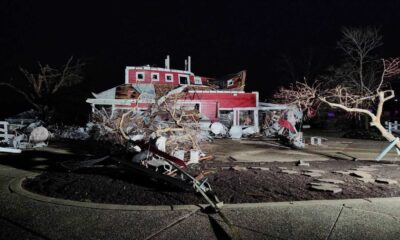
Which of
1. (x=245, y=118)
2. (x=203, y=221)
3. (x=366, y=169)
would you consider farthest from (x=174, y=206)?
(x=245, y=118)

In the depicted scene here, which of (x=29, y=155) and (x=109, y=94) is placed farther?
(x=109, y=94)

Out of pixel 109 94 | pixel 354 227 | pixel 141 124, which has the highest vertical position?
pixel 109 94

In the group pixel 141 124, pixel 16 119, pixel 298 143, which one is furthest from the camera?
pixel 16 119

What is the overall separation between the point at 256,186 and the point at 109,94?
16.6m

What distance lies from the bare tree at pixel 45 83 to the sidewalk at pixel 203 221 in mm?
20962

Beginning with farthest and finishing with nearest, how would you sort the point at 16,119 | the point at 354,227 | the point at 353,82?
the point at 353,82, the point at 16,119, the point at 354,227

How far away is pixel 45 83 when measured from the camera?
2638 centimetres

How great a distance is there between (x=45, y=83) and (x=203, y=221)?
2461 cm

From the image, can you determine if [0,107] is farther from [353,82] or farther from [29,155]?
[353,82]

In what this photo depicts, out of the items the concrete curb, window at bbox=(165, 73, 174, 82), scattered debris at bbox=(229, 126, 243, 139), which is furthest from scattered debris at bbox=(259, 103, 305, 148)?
the concrete curb

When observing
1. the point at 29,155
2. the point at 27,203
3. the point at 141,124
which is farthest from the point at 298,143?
the point at 27,203

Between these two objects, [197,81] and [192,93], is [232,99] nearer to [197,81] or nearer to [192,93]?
[192,93]

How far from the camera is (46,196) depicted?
6340 mm

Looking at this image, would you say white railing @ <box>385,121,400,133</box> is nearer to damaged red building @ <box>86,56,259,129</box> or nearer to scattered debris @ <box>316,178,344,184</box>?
damaged red building @ <box>86,56,259,129</box>
